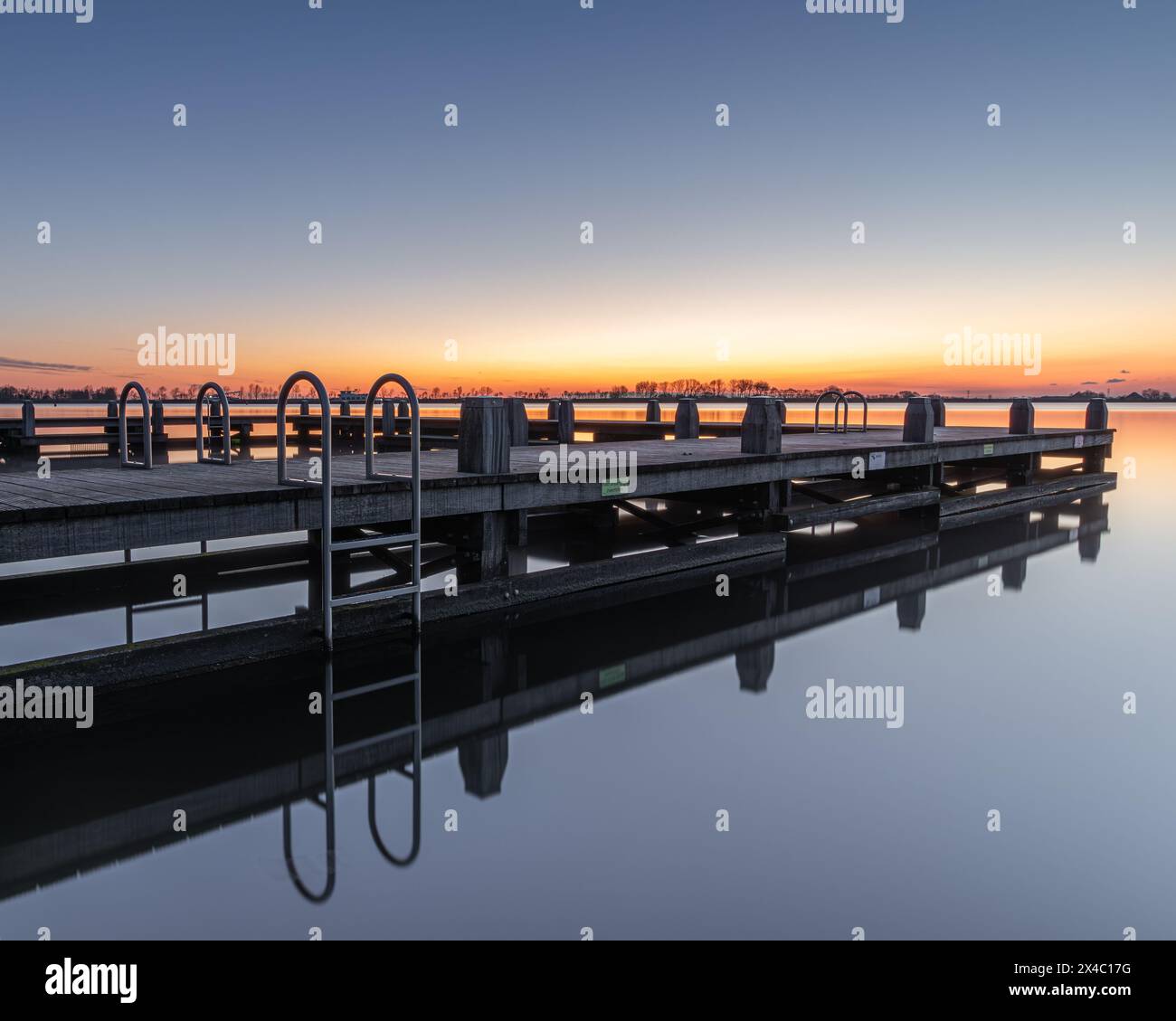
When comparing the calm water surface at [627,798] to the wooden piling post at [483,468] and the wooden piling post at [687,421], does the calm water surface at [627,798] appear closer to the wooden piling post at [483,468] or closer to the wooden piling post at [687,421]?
the wooden piling post at [483,468]

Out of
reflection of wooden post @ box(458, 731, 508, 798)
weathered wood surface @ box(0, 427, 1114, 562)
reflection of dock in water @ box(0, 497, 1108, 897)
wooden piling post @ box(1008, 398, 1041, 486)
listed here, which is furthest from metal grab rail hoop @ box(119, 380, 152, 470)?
wooden piling post @ box(1008, 398, 1041, 486)

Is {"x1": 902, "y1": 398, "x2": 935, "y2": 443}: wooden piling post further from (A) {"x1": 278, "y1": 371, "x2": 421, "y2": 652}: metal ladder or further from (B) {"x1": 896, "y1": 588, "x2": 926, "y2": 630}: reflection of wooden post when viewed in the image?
(A) {"x1": 278, "y1": 371, "x2": 421, "y2": 652}: metal ladder

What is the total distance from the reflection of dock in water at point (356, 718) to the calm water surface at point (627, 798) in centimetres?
2

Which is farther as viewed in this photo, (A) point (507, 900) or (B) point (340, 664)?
(B) point (340, 664)

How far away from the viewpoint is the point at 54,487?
6273 millimetres

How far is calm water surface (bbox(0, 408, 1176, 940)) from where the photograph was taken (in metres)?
3.54

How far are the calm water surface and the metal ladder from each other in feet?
1.48

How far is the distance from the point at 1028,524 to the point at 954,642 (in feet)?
26.7

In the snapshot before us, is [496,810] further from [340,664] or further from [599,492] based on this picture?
[599,492]

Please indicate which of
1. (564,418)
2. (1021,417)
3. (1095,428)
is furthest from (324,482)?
(1095,428)

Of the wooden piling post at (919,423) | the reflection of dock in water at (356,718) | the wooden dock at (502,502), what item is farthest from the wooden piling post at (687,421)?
the reflection of dock in water at (356,718)

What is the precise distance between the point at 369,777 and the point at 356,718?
0.81 metres

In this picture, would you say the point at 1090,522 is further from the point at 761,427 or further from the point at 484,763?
the point at 484,763
